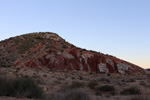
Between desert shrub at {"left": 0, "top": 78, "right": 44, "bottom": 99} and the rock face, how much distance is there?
3607 centimetres

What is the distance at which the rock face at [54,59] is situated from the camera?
47812 mm

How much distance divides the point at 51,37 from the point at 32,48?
1415cm

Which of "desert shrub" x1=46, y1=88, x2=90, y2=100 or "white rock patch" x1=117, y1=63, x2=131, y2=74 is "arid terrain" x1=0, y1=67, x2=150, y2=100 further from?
"white rock patch" x1=117, y1=63, x2=131, y2=74

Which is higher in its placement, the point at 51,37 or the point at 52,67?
the point at 51,37

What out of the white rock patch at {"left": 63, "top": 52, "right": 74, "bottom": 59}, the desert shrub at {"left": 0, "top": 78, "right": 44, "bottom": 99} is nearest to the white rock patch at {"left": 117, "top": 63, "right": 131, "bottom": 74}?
the white rock patch at {"left": 63, "top": 52, "right": 74, "bottom": 59}

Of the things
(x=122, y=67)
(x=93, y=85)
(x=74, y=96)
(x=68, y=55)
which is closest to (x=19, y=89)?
(x=74, y=96)

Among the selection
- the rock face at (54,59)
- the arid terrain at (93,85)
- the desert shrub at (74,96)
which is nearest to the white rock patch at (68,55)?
the rock face at (54,59)

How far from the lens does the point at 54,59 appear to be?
1933 inches

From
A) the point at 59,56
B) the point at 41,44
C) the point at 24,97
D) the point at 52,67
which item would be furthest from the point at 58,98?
the point at 41,44

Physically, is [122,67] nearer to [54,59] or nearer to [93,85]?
[54,59]

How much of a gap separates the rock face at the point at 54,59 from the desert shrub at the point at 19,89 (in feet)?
118

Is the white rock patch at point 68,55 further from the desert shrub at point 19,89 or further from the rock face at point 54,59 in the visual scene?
the desert shrub at point 19,89

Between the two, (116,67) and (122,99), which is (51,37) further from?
(122,99)

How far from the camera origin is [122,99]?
1224cm
